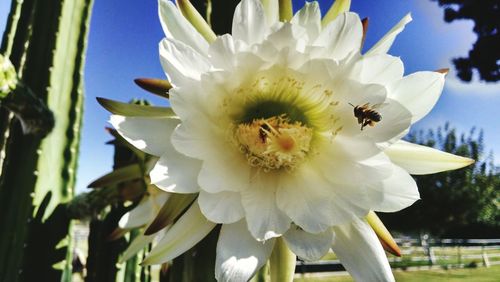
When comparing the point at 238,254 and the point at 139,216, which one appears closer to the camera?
the point at 238,254

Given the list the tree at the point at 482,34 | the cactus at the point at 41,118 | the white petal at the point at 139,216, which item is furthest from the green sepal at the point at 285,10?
the tree at the point at 482,34

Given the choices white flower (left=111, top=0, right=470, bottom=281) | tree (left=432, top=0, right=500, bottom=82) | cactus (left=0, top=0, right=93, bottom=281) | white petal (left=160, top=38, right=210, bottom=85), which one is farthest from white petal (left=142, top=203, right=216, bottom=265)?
tree (left=432, top=0, right=500, bottom=82)

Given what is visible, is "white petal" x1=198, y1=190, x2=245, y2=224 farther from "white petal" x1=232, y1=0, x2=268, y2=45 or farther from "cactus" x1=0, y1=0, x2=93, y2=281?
"cactus" x1=0, y1=0, x2=93, y2=281

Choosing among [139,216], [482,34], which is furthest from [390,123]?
[482,34]

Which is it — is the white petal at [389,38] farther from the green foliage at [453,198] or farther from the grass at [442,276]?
the green foliage at [453,198]

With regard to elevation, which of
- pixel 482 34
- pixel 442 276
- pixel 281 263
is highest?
pixel 482 34

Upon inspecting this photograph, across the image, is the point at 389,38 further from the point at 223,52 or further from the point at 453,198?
the point at 453,198
